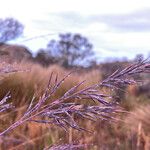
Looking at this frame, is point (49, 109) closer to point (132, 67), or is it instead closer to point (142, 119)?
point (132, 67)

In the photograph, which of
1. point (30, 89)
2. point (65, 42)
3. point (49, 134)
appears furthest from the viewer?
point (65, 42)

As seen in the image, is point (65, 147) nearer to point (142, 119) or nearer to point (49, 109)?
point (49, 109)

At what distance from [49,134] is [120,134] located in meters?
1.84

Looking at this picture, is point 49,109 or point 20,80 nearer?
point 49,109

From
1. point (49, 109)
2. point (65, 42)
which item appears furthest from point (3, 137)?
point (65, 42)

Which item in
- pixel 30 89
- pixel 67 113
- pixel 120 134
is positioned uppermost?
pixel 67 113

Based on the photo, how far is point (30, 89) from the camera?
5781 millimetres

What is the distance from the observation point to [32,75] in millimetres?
6621

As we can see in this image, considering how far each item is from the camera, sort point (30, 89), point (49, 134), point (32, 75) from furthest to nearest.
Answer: point (32, 75) < point (30, 89) < point (49, 134)

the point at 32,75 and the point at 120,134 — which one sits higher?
the point at 32,75

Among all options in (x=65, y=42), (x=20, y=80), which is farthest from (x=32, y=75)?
(x=65, y=42)

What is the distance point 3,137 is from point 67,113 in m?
0.12

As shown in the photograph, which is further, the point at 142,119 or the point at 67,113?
the point at 142,119

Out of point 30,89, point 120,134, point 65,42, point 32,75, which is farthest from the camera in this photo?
point 65,42
